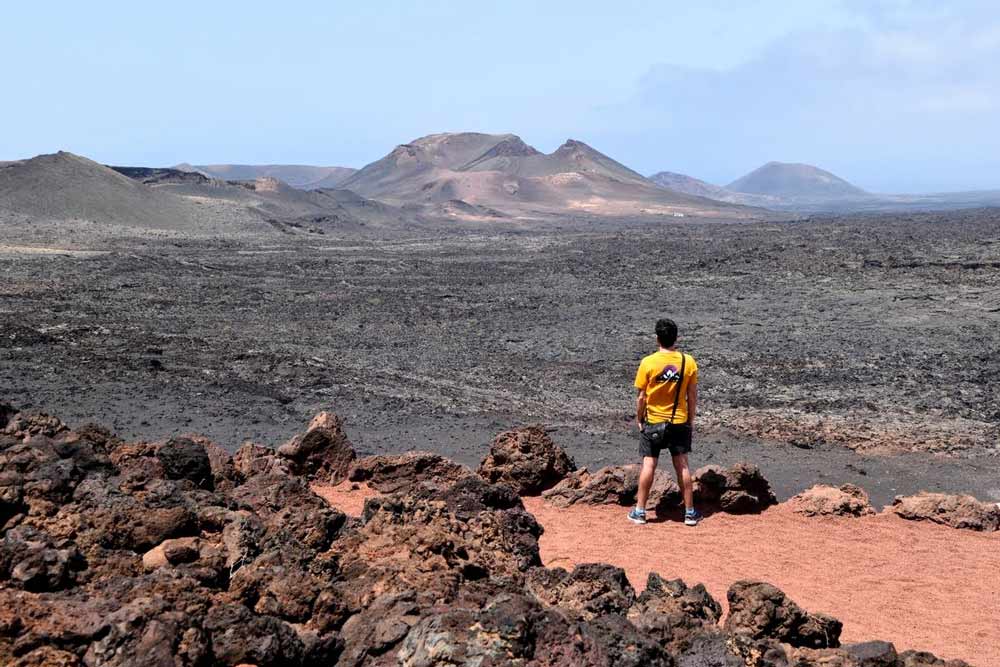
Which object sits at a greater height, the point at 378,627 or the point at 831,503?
the point at 378,627

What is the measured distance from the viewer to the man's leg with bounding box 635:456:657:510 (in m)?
6.57

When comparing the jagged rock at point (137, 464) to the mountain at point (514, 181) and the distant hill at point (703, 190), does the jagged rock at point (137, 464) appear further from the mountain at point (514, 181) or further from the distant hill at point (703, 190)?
the distant hill at point (703, 190)

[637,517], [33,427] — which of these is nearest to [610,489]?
[637,517]

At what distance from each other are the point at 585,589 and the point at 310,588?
127 centimetres

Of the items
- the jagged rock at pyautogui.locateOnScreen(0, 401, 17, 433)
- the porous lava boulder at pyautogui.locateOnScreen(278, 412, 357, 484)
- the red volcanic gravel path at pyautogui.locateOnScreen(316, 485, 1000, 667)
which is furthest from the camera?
the porous lava boulder at pyautogui.locateOnScreen(278, 412, 357, 484)

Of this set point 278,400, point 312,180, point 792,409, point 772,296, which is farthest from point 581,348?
point 312,180

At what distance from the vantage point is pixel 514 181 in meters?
103

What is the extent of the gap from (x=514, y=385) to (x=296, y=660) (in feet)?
31.1

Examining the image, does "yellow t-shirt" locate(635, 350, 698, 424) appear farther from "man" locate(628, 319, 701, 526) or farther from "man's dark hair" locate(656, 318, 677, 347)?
"man's dark hair" locate(656, 318, 677, 347)

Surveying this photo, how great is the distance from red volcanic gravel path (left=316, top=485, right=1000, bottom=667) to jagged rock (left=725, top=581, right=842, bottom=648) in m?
0.59

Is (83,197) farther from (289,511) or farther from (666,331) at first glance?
(289,511)

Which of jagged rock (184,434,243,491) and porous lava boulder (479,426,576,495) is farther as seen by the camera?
porous lava boulder (479,426,576,495)

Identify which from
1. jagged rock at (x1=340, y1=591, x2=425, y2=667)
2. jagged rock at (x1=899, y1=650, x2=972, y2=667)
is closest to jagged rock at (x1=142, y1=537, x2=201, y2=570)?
jagged rock at (x1=340, y1=591, x2=425, y2=667)

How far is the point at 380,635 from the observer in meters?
3.67
